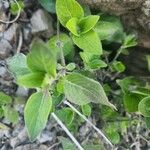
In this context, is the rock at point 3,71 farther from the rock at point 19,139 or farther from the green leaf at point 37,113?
the green leaf at point 37,113

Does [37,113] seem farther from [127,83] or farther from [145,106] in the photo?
[127,83]

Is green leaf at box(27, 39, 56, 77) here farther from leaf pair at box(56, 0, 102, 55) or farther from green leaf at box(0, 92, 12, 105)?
green leaf at box(0, 92, 12, 105)

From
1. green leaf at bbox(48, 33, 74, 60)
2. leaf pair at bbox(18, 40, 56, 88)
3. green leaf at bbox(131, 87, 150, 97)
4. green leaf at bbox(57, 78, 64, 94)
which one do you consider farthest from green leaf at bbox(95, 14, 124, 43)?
leaf pair at bbox(18, 40, 56, 88)

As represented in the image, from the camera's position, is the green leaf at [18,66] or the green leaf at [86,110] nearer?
the green leaf at [18,66]

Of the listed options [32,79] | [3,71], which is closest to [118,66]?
[3,71]

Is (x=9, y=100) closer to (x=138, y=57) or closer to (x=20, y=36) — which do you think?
(x=20, y=36)

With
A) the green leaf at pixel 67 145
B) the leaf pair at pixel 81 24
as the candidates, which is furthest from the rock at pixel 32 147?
the leaf pair at pixel 81 24
